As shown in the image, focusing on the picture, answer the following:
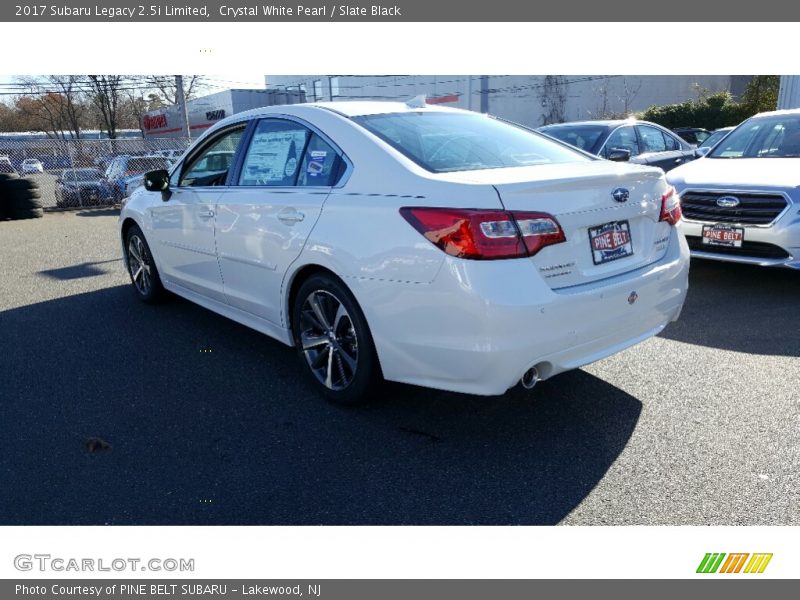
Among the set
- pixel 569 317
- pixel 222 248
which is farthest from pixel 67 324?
pixel 569 317

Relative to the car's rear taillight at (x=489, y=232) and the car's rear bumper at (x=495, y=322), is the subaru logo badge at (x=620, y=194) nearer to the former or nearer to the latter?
the car's rear bumper at (x=495, y=322)

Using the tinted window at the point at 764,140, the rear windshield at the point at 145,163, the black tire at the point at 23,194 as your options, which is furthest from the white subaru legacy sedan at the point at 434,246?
the rear windshield at the point at 145,163

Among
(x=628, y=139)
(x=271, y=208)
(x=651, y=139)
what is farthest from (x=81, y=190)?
(x=271, y=208)

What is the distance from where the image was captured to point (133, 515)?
266 centimetres

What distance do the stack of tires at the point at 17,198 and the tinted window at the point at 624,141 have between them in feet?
42.2

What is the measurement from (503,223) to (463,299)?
1.23 feet

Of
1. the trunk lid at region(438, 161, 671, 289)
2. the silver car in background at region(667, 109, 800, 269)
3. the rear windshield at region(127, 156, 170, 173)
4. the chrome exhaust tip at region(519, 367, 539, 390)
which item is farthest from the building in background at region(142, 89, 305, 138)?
the chrome exhaust tip at region(519, 367, 539, 390)

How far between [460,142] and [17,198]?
46.4 feet

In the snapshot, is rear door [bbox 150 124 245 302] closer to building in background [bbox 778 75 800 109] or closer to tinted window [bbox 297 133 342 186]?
tinted window [bbox 297 133 342 186]

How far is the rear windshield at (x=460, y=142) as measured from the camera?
131 inches

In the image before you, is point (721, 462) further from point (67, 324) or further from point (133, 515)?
point (67, 324)

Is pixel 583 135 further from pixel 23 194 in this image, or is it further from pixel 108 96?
pixel 108 96

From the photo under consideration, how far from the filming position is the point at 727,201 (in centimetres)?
564

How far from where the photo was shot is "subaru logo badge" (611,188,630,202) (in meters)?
3.13
